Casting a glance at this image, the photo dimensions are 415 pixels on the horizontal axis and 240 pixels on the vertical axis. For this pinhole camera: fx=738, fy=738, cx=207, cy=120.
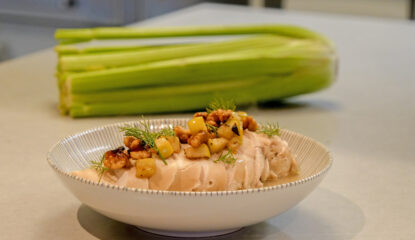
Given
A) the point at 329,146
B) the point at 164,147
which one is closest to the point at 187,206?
the point at 164,147

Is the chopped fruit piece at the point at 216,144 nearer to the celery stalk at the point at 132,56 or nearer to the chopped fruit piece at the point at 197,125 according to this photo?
the chopped fruit piece at the point at 197,125

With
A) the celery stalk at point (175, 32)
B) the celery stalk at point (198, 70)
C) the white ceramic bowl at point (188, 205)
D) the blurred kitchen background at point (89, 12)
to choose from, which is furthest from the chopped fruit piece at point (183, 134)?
the blurred kitchen background at point (89, 12)

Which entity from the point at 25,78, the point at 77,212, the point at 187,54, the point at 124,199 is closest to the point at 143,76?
the point at 187,54

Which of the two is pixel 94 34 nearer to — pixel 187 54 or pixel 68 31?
pixel 68 31

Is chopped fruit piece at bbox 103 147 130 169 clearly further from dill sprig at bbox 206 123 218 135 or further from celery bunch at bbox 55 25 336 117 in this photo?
celery bunch at bbox 55 25 336 117

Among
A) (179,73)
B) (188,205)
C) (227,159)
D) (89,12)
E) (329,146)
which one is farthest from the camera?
(89,12)

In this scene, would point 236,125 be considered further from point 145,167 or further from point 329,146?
point 329,146
